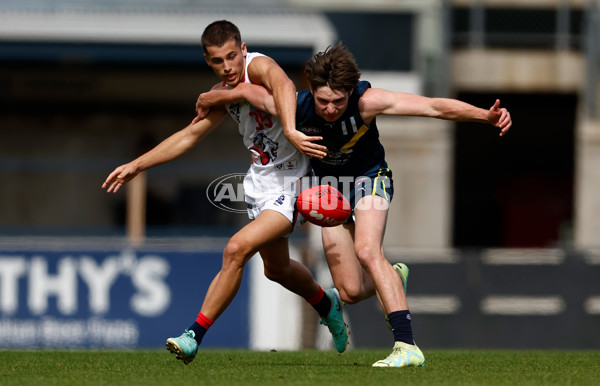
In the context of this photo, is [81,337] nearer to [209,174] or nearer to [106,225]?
[209,174]

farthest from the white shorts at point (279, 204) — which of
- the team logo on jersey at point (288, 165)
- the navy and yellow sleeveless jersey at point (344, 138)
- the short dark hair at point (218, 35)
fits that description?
the short dark hair at point (218, 35)

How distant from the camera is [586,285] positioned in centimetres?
1305

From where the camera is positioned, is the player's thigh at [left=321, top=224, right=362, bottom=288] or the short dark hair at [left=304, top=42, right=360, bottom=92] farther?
the player's thigh at [left=321, top=224, right=362, bottom=288]

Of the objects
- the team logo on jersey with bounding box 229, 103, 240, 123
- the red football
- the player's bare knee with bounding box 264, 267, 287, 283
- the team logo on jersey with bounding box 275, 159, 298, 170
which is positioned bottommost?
the player's bare knee with bounding box 264, 267, 287, 283

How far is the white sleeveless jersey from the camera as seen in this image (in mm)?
7070

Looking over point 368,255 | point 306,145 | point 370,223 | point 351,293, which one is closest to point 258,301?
point 351,293

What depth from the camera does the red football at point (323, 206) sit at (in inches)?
270

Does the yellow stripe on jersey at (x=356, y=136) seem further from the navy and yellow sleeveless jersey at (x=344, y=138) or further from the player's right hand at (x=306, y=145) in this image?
the player's right hand at (x=306, y=145)

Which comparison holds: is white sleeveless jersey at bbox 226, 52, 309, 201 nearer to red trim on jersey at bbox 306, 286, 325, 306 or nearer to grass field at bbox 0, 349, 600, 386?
red trim on jersey at bbox 306, 286, 325, 306

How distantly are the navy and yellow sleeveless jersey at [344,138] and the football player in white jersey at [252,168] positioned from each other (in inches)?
5.7

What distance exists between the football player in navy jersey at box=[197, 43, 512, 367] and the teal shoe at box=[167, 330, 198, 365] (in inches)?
41.9

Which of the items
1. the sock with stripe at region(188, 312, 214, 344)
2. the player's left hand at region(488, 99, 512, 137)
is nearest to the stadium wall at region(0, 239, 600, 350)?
the sock with stripe at region(188, 312, 214, 344)

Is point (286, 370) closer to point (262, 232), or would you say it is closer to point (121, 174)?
point (262, 232)

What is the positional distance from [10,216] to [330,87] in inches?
603
